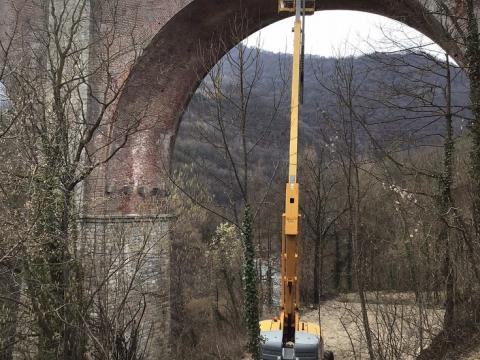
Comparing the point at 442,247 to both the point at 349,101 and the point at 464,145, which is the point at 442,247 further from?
the point at 464,145

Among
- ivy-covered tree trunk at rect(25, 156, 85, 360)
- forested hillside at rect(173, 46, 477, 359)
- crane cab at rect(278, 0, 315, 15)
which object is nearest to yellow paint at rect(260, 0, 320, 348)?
crane cab at rect(278, 0, 315, 15)

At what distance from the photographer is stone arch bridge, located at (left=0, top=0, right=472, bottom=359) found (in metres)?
9.01

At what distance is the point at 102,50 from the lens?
900 cm

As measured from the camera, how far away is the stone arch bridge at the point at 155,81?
9008mm

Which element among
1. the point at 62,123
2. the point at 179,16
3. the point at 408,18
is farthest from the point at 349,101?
the point at 62,123

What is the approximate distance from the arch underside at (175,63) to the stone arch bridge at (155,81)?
0.07 feet

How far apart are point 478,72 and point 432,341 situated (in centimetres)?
389

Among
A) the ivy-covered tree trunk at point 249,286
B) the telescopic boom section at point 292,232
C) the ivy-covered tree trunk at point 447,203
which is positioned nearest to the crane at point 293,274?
the telescopic boom section at point 292,232

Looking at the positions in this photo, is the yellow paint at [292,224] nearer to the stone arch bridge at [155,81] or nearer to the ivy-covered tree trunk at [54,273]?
the ivy-covered tree trunk at [54,273]

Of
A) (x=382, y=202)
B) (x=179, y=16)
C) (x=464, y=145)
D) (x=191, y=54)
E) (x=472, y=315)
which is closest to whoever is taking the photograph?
(x=472, y=315)

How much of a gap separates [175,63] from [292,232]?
5.61m

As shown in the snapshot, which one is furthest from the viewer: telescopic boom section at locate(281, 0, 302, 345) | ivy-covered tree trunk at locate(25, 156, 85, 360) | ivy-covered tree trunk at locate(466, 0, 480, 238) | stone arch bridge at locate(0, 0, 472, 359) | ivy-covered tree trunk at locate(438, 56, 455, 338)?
stone arch bridge at locate(0, 0, 472, 359)

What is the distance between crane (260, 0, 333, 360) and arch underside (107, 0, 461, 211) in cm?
270

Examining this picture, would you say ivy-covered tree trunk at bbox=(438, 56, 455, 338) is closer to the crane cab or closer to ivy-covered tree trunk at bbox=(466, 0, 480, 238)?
ivy-covered tree trunk at bbox=(466, 0, 480, 238)
